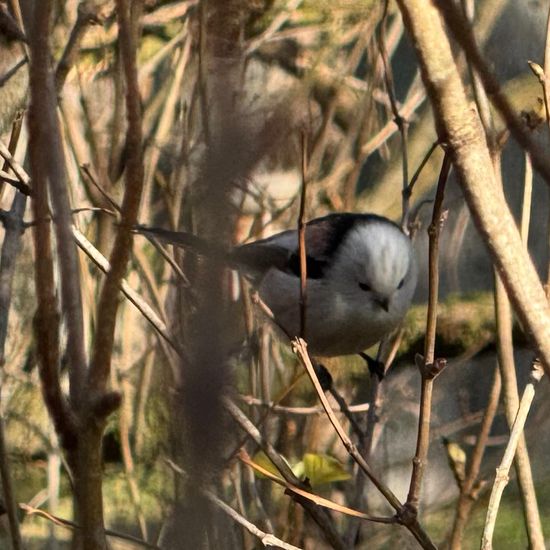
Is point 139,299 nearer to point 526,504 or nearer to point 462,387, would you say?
point 526,504

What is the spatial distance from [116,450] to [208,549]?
197 cm

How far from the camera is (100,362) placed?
57 centimetres

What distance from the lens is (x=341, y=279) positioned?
207cm

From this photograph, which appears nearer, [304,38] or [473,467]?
[473,467]

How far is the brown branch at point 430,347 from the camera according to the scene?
2.89 ft

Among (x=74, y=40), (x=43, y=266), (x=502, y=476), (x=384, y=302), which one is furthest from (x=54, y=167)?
(x=384, y=302)

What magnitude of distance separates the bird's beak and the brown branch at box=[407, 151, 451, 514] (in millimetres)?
1025

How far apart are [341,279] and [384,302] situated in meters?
0.14

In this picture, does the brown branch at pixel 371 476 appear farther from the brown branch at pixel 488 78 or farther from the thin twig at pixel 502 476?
the brown branch at pixel 488 78

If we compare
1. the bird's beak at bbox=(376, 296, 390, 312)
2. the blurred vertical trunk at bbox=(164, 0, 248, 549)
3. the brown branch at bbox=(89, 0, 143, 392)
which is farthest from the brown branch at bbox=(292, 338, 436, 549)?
the bird's beak at bbox=(376, 296, 390, 312)

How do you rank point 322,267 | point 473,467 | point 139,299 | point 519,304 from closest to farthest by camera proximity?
point 519,304
point 139,299
point 473,467
point 322,267

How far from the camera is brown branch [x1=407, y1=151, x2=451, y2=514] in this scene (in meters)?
0.88

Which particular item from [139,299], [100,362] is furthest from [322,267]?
[100,362]

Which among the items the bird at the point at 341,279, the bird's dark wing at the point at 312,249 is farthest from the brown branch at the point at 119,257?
the bird's dark wing at the point at 312,249
